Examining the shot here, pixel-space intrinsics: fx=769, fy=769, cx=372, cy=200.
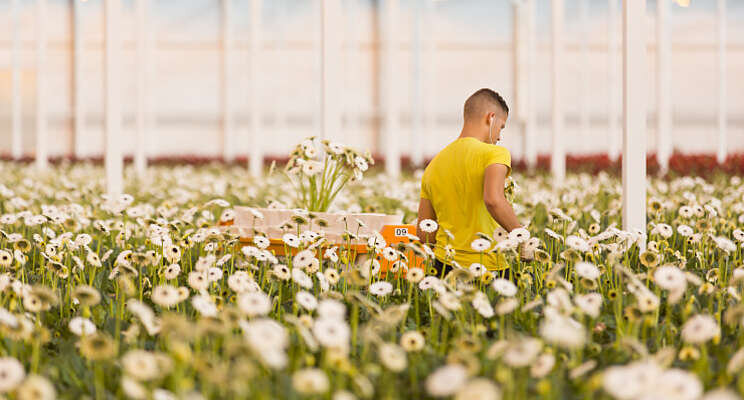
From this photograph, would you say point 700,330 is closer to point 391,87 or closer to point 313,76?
point 391,87

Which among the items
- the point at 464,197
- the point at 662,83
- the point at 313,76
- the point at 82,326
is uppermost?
the point at 313,76

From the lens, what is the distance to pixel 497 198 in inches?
135

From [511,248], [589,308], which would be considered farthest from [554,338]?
[511,248]

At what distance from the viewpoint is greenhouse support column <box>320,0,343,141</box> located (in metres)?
5.59

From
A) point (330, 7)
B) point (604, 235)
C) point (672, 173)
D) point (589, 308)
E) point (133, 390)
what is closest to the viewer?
point (133, 390)

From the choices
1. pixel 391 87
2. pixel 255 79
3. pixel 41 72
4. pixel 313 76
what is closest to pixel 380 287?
pixel 391 87

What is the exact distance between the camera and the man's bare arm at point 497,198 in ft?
11.3

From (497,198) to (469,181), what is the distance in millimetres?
231

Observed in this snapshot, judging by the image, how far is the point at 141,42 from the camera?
10.5m

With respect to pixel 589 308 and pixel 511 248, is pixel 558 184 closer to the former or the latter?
pixel 511 248

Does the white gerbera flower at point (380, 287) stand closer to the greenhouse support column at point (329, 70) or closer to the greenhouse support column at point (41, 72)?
the greenhouse support column at point (329, 70)

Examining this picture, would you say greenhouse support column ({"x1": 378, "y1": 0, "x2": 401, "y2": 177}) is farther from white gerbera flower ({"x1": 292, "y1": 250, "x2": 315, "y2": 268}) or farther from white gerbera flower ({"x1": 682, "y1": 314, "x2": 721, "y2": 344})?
white gerbera flower ({"x1": 682, "y1": 314, "x2": 721, "y2": 344})

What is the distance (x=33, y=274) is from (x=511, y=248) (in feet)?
7.54

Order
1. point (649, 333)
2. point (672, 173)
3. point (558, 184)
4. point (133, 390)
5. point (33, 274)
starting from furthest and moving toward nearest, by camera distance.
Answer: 1. point (672, 173)
2. point (558, 184)
3. point (33, 274)
4. point (649, 333)
5. point (133, 390)
